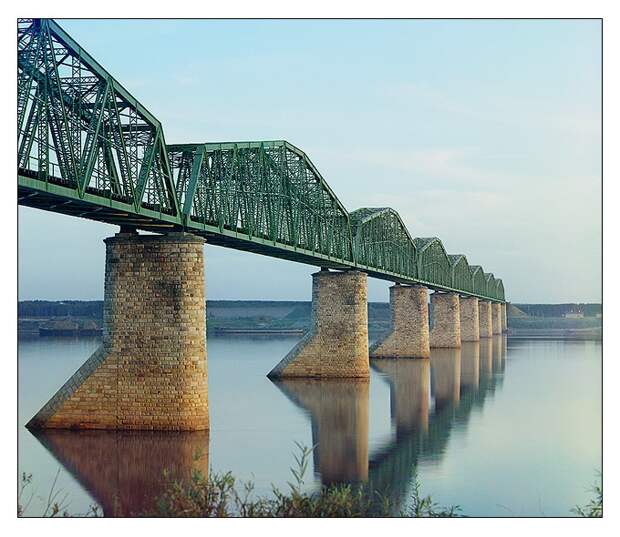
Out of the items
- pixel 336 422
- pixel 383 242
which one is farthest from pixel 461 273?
pixel 336 422

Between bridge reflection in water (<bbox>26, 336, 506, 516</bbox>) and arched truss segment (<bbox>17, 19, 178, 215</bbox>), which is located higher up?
arched truss segment (<bbox>17, 19, 178, 215</bbox>)

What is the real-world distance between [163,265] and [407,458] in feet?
40.3

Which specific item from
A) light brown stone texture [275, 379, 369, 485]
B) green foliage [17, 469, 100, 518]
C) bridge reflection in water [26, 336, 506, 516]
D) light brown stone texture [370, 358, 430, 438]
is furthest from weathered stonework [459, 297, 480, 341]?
green foliage [17, 469, 100, 518]

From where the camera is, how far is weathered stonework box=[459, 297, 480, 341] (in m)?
151

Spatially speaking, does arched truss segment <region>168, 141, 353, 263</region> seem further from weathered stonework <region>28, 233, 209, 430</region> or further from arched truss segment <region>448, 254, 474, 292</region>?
arched truss segment <region>448, 254, 474, 292</region>

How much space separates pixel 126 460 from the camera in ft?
109

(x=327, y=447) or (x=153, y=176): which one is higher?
(x=153, y=176)

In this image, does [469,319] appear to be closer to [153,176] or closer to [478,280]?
[478,280]

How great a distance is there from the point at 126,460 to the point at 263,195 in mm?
25524

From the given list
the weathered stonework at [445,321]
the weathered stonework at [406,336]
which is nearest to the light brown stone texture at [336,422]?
the weathered stonework at [406,336]

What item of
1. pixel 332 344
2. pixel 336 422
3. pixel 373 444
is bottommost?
pixel 373 444

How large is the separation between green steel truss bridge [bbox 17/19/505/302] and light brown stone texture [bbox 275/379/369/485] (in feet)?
28.3
